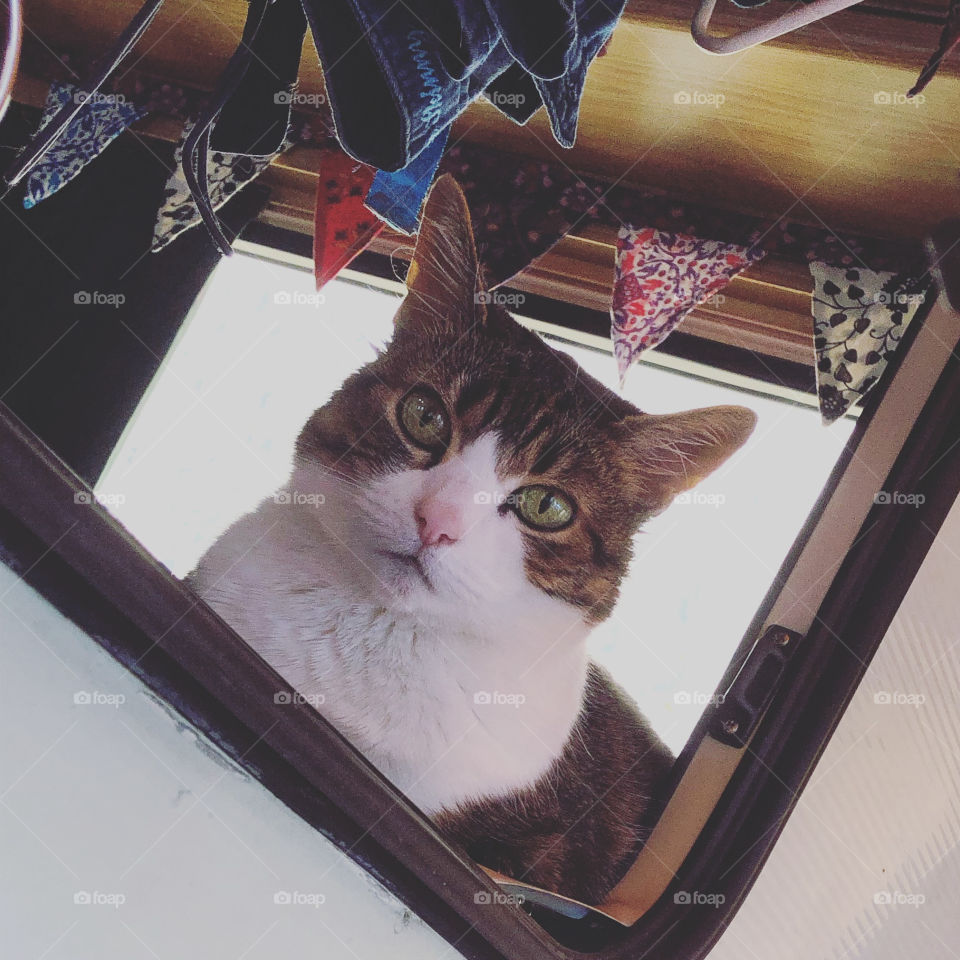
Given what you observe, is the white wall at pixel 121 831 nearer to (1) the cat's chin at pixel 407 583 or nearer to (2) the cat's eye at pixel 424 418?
(1) the cat's chin at pixel 407 583

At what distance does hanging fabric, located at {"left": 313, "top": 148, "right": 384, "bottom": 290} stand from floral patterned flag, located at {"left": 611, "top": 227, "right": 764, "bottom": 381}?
323mm

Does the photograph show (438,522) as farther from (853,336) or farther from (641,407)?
(853,336)

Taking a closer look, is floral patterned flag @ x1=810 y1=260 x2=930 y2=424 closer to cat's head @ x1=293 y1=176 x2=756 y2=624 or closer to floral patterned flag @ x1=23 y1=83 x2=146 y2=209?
cat's head @ x1=293 y1=176 x2=756 y2=624

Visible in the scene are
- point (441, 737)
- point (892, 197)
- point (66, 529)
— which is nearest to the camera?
point (66, 529)

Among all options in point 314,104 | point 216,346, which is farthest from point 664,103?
point 216,346

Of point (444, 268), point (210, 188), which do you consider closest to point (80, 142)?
point (210, 188)

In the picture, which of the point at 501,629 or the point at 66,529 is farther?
the point at 501,629

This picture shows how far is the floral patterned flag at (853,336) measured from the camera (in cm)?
85

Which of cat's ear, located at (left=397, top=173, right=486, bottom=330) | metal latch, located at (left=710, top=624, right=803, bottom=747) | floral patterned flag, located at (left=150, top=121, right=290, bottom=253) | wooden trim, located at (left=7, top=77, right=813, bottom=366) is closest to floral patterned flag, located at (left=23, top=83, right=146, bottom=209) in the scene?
floral patterned flag, located at (left=150, top=121, right=290, bottom=253)

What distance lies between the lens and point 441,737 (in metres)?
0.74

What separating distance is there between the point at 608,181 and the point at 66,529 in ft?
2.64

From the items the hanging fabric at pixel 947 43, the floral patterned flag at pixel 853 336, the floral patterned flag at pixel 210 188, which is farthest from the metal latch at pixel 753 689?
the floral patterned flag at pixel 210 188

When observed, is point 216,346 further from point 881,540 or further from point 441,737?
point 881,540

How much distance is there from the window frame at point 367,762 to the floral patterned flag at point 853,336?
23 mm
